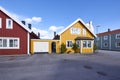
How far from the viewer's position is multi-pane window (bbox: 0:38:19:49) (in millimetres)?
26222

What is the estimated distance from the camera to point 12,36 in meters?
26.8

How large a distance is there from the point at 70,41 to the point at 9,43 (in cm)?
1264

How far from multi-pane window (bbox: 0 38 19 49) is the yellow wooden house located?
5170 mm

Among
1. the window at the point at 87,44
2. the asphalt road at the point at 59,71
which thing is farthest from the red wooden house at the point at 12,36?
the window at the point at 87,44

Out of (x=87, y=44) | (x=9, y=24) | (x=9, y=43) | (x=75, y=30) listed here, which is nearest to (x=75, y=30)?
(x=75, y=30)

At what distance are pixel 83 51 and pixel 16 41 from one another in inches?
529

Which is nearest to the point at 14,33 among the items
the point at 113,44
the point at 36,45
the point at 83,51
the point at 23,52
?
the point at 23,52

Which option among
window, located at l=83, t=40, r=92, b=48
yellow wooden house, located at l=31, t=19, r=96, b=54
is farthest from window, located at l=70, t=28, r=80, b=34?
window, located at l=83, t=40, r=92, b=48

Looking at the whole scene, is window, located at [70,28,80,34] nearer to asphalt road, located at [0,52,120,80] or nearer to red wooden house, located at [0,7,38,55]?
red wooden house, located at [0,7,38,55]

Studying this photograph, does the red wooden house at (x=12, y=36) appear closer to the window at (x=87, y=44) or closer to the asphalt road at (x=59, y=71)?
the asphalt road at (x=59, y=71)

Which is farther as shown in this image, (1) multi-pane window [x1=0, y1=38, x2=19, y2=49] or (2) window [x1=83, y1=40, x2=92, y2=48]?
(2) window [x1=83, y1=40, x2=92, y2=48]

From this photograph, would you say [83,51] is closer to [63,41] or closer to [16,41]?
[63,41]

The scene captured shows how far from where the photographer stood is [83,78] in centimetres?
948

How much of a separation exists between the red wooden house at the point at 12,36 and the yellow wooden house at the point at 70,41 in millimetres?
4610
